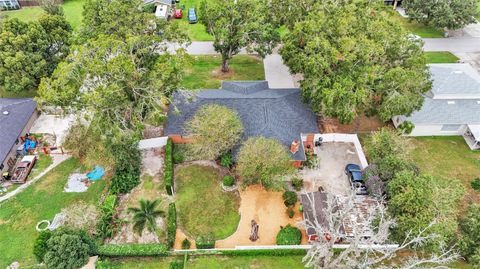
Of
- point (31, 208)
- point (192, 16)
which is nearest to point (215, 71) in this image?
point (192, 16)

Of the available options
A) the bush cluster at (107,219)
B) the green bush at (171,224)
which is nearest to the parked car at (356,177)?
the green bush at (171,224)

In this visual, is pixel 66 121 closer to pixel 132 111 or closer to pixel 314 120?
pixel 132 111

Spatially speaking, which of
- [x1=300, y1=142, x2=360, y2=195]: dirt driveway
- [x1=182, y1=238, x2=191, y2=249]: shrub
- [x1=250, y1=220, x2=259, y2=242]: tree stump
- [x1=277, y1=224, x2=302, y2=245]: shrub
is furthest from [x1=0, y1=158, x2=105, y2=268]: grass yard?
[x1=300, y1=142, x2=360, y2=195]: dirt driveway

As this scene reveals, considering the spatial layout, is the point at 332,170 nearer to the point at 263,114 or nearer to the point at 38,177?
the point at 263,114

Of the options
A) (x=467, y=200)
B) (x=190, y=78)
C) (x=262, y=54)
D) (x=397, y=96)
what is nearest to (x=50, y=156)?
(x=190, y=78)

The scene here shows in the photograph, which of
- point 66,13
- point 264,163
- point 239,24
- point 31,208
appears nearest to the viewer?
point 264,163

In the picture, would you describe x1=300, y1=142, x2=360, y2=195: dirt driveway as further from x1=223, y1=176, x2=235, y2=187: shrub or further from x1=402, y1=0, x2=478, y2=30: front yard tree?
x1=402, y1=0, x2=478, y2=30: front yard tree
